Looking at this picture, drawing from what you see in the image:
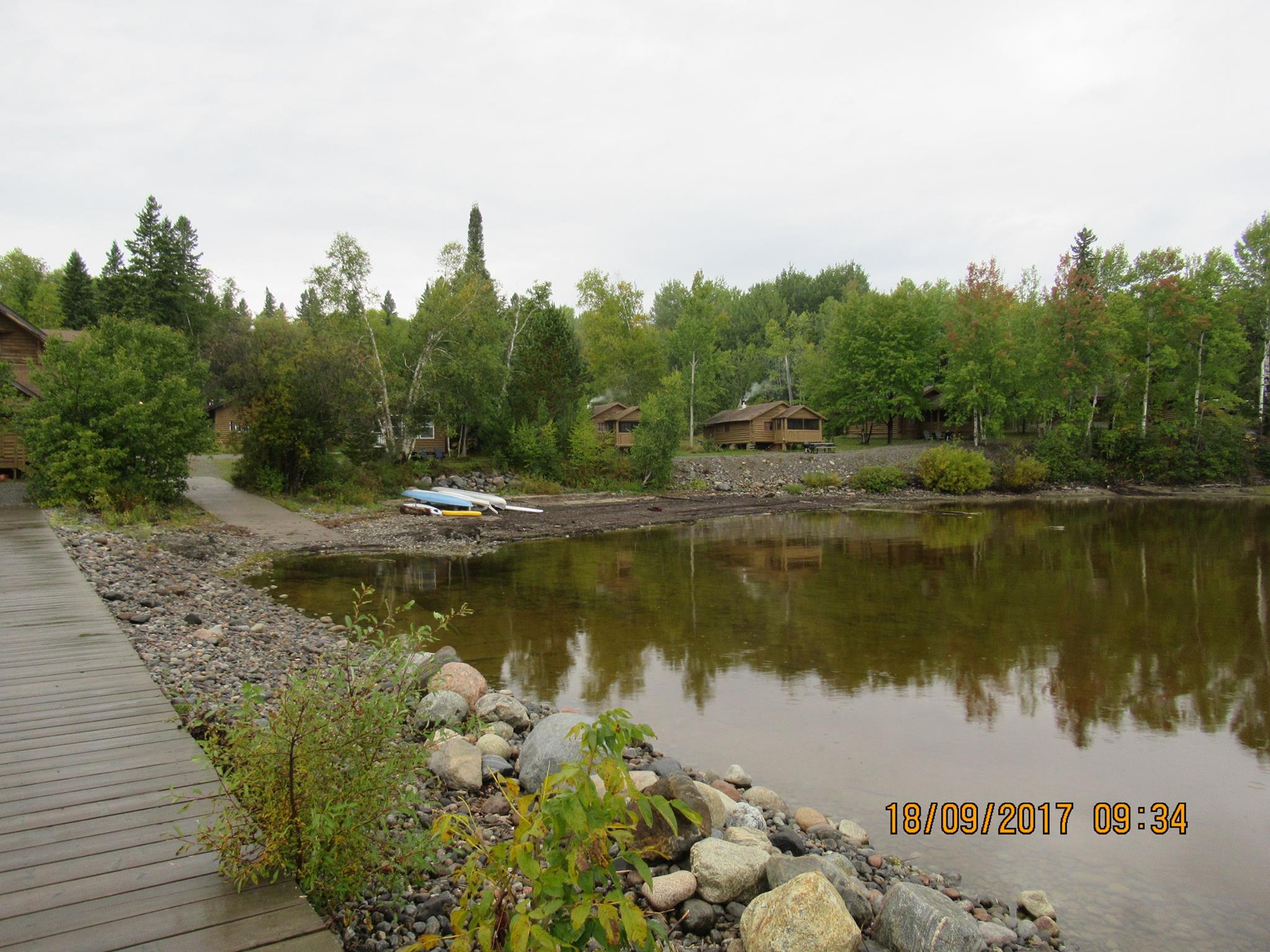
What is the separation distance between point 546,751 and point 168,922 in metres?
3.47

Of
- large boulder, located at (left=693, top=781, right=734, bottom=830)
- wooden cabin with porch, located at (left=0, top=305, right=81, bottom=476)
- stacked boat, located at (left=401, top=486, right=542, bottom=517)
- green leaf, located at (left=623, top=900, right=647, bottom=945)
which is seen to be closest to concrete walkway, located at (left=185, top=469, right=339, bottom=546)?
stacked boat, located at (left=401, top=486, right=542, bottom=517)

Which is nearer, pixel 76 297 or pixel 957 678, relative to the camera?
pixel 957 678

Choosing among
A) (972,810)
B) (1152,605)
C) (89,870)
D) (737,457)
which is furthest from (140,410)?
(737,457)

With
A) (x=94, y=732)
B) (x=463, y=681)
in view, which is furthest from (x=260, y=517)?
(x=94, y=732)

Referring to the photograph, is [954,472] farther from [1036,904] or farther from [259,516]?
[1036,904]

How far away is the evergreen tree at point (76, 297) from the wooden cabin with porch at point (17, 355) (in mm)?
26744

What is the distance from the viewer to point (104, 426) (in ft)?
66.9

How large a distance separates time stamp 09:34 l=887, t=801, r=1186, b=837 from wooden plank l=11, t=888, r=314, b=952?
16.4 feet

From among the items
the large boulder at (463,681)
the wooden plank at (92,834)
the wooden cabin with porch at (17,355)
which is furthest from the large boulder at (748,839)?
the wooden cabin with porch at (17,355)

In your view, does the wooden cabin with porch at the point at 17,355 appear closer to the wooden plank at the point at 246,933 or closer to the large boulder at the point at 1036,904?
the wooden plank at the point at 246,933

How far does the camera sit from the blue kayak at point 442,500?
28.4m

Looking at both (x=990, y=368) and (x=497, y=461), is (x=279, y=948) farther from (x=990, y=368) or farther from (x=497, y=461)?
(x=990, y=368)

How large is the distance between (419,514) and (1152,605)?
2216 cm

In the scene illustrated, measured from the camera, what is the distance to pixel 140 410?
2061cm
